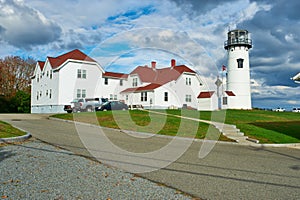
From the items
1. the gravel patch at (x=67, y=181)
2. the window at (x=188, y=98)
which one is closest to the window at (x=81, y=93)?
the window at (x=188, y=98)

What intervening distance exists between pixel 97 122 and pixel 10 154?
43.3 ft

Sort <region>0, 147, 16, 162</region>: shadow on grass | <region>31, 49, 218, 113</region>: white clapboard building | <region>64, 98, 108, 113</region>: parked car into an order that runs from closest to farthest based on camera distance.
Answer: <region>0, 147, 16, 162</region>: shadow on grass
<region>64, 98, 108, 113</region>: parked car
<region>31, 49, 218, 113</region>: white clapboard building

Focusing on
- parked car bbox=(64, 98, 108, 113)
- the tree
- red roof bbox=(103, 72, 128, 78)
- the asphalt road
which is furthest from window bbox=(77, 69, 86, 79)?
the asphalt road

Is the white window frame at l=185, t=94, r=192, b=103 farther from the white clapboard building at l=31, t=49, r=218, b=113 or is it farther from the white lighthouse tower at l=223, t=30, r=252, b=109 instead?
the white lighthouse tower at l=223, t=30, r=252, b=109

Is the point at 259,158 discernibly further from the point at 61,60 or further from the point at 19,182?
the point at 61,60

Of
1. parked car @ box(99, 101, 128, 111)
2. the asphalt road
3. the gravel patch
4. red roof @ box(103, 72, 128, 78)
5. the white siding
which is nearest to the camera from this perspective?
the gravel patch

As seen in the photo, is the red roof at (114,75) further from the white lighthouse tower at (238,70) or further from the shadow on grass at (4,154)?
the shadow on grass at (4,154)

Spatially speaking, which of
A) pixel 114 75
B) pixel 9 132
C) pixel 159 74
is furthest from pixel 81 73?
pixel 9 132

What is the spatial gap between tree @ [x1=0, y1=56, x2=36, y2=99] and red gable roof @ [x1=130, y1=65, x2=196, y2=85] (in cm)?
2231

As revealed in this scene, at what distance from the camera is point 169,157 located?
33.2ft

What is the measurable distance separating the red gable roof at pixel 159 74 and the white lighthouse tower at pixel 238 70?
7.55 metres

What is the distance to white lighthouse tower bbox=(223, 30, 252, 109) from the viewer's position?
4700cm

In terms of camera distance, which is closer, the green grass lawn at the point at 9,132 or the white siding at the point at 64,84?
the green grass lawn at the point at 9,132

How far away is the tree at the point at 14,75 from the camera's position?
51.8 meters
